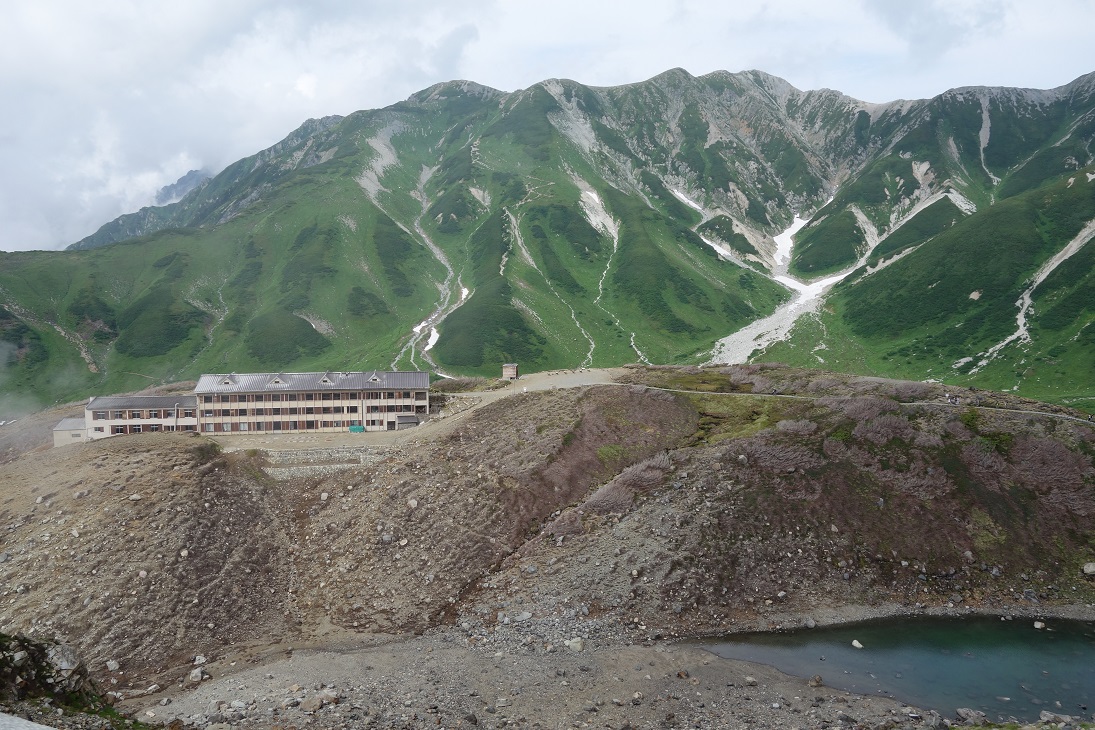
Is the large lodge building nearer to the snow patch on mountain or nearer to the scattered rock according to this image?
the scattered rock

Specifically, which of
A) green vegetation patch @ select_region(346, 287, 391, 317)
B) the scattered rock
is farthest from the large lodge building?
green vegetation patch @ select_region(346, 287, 391, 317)

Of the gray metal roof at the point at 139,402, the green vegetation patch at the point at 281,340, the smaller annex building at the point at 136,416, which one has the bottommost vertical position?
the smaller annex building at the point at 136,416

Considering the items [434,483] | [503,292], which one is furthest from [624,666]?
[503,292]

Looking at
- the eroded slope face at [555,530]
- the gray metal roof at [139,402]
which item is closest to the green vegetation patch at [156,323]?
the gray metal roof at [139,402]

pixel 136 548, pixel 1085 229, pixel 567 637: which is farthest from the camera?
pixel 1085 229

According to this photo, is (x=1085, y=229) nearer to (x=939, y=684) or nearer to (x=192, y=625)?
(x=939, y=684)

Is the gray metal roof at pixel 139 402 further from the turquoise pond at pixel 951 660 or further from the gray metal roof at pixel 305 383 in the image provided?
the turquoise pond at pixel 951 660

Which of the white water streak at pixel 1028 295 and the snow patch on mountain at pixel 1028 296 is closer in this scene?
the snow patch on mountain at pixel 1028 296

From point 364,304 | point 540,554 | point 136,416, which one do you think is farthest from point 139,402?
point 364,304
